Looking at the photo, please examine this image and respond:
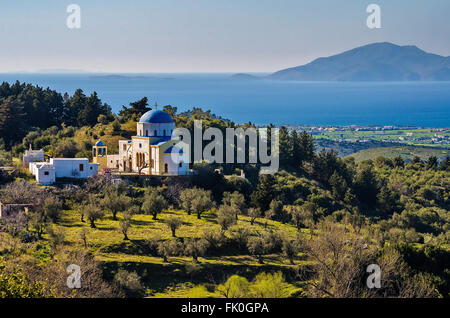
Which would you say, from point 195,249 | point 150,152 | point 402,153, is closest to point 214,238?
point 195,249

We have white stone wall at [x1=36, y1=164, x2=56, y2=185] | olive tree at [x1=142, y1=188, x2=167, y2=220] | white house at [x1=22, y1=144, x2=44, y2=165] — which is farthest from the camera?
white house at [x1=22, y1=144, x2=44, y2=165]

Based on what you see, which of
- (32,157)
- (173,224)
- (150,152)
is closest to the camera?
(173,224)

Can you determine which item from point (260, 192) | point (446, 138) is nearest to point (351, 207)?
point (260, 192)

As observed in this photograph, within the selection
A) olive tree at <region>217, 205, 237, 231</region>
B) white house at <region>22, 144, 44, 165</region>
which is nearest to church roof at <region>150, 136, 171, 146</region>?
white house at <region>22, 144, 44, 165</region>

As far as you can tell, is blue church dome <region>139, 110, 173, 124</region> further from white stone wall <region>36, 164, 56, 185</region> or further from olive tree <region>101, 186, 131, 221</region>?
olive tree <region>101, 186, 131, 221</region>

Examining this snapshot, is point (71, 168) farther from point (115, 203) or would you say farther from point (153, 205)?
point (153, 205)
